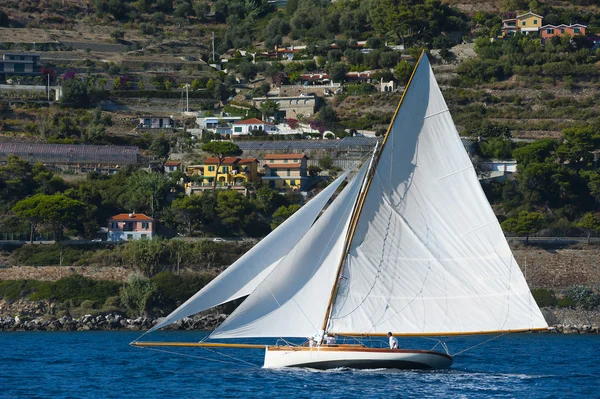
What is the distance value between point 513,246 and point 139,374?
4084cm

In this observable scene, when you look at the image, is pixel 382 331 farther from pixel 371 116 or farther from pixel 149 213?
pixel 371 116

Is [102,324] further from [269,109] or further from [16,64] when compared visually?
[16,64]

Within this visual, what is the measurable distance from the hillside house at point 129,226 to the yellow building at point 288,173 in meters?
13.8

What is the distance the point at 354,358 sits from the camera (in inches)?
1383

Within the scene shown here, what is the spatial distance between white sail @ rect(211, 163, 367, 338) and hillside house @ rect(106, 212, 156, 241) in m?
43.1

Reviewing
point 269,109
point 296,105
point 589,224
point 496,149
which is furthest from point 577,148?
point 269,109

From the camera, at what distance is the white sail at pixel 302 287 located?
34.8 metres

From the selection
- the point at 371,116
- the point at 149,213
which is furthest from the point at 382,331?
the point at 371,116

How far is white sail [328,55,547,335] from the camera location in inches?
1389

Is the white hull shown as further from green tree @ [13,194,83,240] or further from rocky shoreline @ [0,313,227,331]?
green tree @ [13,194,83,240]

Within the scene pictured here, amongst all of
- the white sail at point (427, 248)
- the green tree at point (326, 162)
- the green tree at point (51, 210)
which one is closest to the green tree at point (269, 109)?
the green tree at point (326, 162)

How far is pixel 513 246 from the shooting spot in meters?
75.8

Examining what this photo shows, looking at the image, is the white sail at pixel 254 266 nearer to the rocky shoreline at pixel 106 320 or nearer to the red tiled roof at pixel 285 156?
the rocky shoreline at pixel 106 320

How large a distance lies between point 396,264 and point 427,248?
3.36ft
